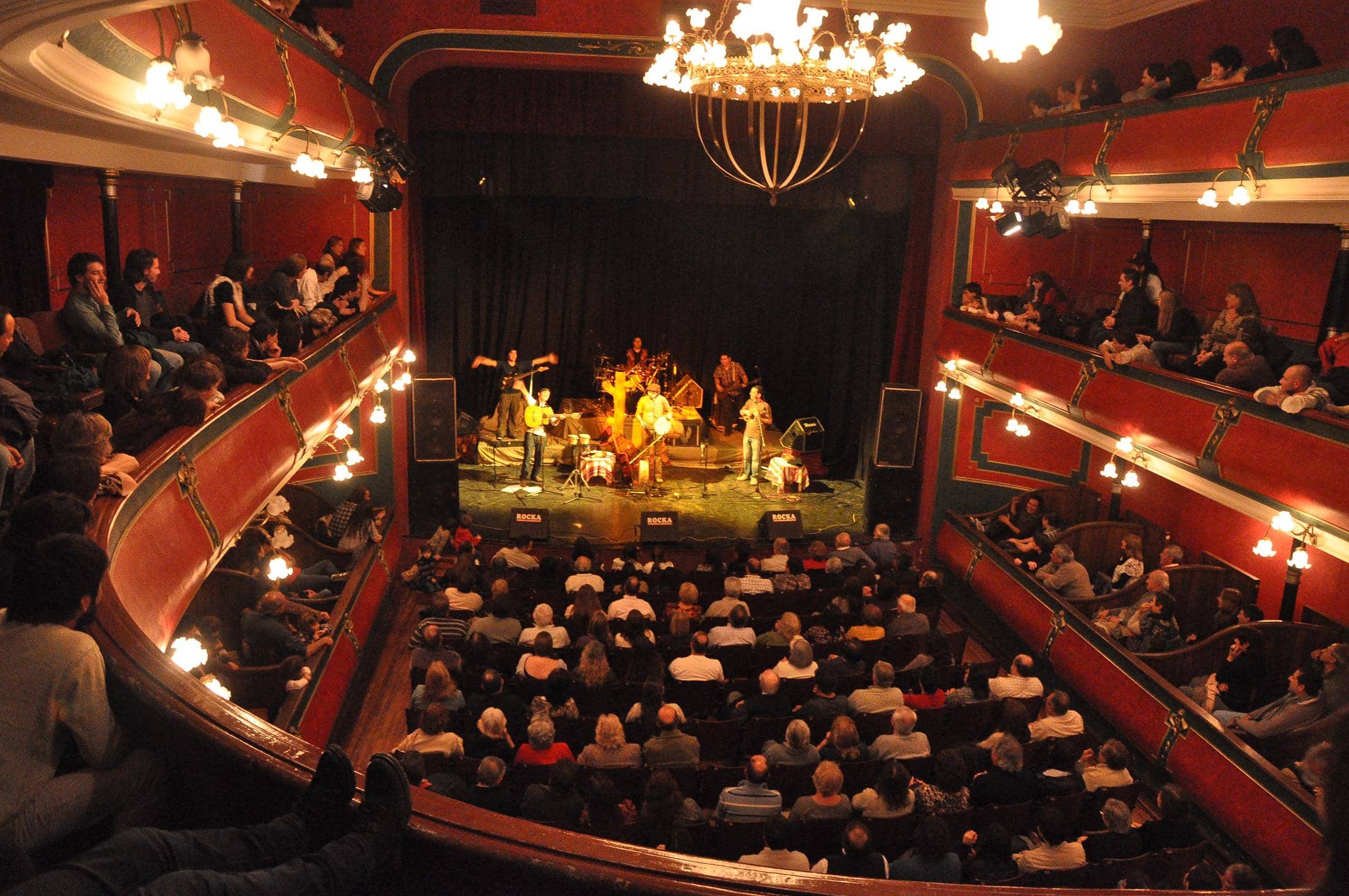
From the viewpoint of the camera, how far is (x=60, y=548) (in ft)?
7.80

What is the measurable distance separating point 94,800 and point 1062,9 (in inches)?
502

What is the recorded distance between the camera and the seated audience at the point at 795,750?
646cm

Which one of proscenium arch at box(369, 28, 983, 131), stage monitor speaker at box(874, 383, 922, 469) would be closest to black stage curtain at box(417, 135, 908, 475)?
stage monitor speaker at box(874, 383, 922, 469)

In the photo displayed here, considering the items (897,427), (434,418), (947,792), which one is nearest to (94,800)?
(947,792)

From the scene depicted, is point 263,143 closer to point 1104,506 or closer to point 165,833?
point 165,833

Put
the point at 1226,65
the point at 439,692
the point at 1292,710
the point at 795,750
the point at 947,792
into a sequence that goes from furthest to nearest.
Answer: the point at 1226,65 < the point at 1292,710 < the point at 439,692 < the point at 795,750 < the point at 947,792

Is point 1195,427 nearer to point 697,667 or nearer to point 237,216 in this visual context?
point 697,667

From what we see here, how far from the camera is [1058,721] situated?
730cm

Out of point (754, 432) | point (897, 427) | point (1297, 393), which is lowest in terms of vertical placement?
point (754, 432)

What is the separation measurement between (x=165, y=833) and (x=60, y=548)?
0.87 metres

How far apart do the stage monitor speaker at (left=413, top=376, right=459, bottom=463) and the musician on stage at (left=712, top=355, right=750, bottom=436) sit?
4734 millimetres

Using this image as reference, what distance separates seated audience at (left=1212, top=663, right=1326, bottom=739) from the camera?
23.3 ft

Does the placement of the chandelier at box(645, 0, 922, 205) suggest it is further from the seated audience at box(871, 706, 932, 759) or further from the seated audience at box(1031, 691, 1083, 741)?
the seated audience at box(1031, 691, 1083, 741)

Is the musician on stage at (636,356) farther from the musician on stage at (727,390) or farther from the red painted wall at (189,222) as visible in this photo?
the red painted wall at (189,222)
